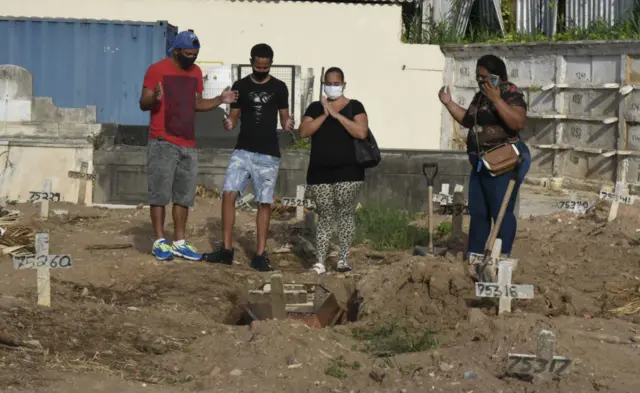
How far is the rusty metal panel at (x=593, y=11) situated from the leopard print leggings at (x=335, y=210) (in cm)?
916

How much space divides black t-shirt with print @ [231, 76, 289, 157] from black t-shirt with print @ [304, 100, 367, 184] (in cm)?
41

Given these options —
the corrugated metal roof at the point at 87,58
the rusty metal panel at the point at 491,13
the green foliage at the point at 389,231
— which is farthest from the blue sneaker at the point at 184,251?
the rusty metal panel at the point at 491,13

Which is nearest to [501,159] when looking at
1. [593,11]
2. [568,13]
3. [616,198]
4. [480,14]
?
[616,198]

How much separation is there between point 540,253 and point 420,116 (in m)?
10.4

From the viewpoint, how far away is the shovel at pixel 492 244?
8.31m

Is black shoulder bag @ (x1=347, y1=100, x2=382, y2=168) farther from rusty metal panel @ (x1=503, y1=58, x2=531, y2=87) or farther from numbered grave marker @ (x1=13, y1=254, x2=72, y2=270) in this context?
rusty metal panel @ (x1=503, y1=58, x2=531, y2=87)

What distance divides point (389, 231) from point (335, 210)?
1.72 meters

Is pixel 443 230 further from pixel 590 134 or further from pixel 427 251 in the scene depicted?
pixel 590 134


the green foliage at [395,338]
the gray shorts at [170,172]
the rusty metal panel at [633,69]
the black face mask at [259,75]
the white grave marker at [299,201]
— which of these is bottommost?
the green foliage at [395,338]

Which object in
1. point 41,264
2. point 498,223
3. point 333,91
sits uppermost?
point 333,91

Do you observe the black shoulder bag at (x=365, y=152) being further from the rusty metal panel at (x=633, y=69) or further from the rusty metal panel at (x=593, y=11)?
the rusty metal panel at (x=593, y=11)

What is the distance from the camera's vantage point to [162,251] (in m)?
10.1

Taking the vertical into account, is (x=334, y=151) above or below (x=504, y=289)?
above

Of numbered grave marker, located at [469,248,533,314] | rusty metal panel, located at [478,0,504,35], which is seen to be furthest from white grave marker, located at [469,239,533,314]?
rusty metal panel, located at [478,0,504,35]
